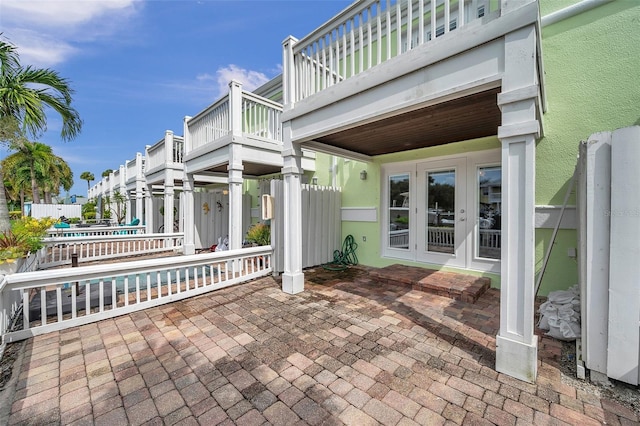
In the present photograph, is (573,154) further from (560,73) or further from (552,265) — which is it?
(552,265)

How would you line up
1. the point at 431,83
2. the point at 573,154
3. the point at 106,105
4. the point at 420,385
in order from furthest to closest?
the point at 106,105
the point at 573,154
the point at 431,83
the point at 420,385

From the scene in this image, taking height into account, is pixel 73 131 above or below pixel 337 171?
above

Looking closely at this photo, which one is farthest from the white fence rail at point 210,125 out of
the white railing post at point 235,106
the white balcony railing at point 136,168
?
the white balcony railing at point 136,168

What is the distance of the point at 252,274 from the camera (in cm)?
525

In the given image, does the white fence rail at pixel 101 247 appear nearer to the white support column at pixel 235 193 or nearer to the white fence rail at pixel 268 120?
the white support column at pixel 235 193

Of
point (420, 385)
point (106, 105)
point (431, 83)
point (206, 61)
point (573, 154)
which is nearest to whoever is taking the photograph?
point (420, 385)

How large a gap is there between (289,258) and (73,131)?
6254 millimetres

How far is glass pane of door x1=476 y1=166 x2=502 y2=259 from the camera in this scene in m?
4.62

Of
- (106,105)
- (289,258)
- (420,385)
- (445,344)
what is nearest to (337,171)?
(289,258)

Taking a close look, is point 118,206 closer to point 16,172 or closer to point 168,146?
point 16,172

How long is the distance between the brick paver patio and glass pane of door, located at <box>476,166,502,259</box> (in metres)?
1.47

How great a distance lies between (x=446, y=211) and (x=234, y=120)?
4.76 metres

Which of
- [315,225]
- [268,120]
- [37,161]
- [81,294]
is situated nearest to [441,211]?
[315,225]

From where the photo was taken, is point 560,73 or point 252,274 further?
point 252,274
